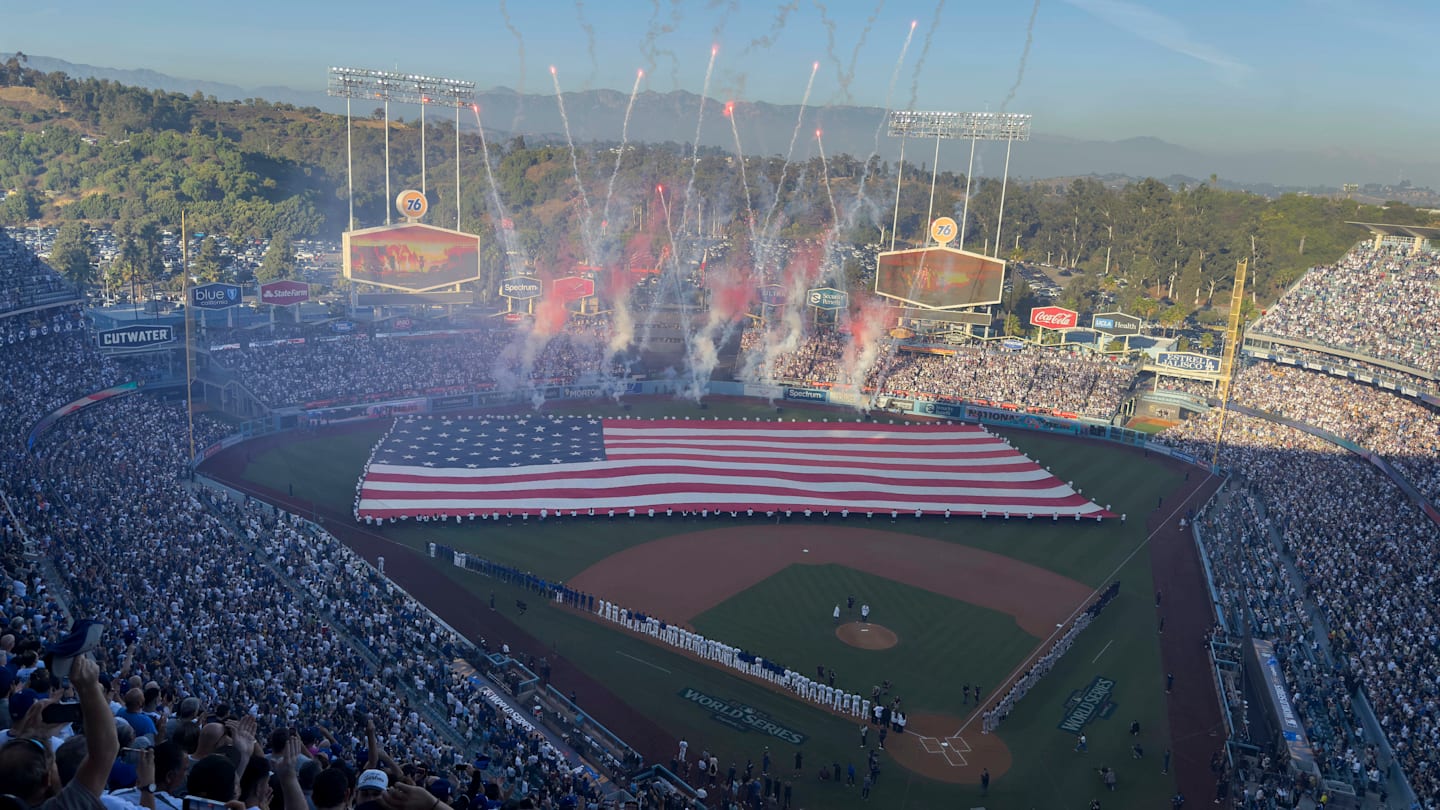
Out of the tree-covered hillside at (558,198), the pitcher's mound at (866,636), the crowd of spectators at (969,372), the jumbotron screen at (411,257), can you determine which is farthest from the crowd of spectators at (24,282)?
the tree-covered hillside at (558,198)

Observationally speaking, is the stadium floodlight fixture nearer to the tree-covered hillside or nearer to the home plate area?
the tree-covered hillside

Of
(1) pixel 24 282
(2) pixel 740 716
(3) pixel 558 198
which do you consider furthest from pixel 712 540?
(3) pixel 558 198

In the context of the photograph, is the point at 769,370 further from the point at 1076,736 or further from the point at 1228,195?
the point at 1228,195

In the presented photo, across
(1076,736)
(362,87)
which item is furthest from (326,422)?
(1076,736)

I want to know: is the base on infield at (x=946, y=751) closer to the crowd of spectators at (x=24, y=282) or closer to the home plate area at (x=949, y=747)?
the home plate area at (x=949, y=747)

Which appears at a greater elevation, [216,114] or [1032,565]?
[216,114]

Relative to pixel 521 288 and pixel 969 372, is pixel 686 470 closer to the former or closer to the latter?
pixel 969 372
